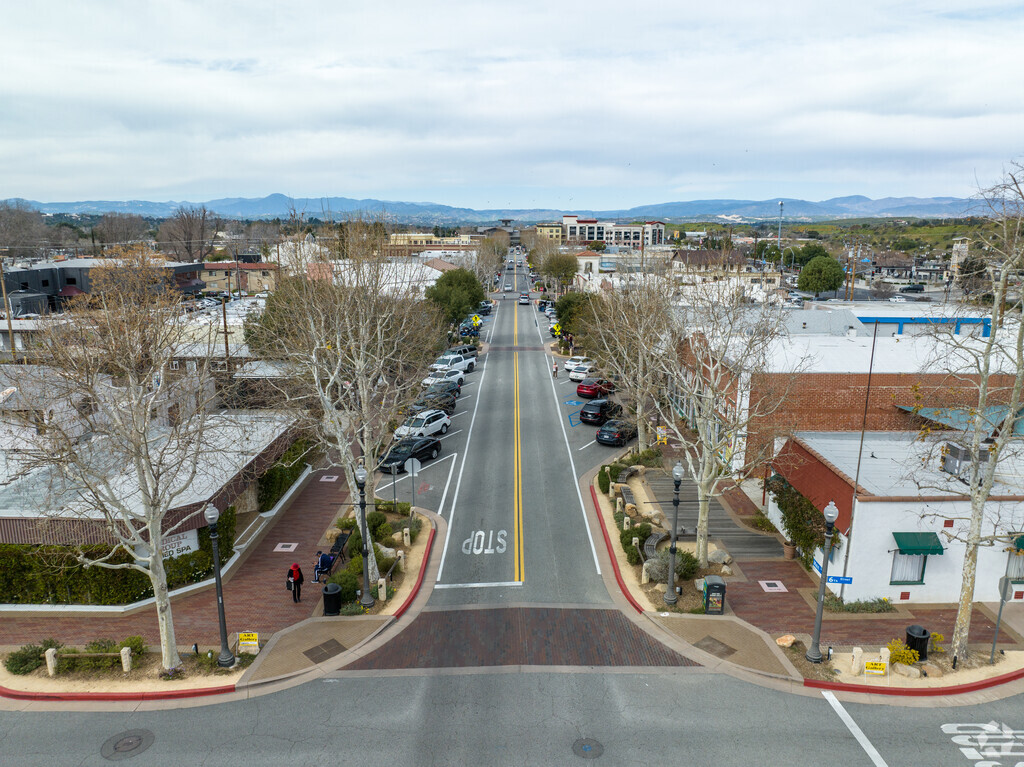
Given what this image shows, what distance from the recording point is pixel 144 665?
1574 cm

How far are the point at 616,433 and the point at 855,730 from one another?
21.4 meters

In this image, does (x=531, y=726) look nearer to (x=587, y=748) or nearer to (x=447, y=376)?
(x=587, y=748)

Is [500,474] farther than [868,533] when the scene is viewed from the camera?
Yes

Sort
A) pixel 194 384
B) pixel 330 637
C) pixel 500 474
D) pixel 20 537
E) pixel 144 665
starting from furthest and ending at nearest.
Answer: pixel 500 474, pixel 194 384, pixel 20 537, pixel 330 637, pixel 144 665

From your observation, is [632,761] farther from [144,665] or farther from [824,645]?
[144,665]

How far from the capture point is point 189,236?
489 feet

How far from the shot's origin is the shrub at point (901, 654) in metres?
15.5

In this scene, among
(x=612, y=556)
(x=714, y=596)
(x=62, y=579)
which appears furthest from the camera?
(x=612, y=556)

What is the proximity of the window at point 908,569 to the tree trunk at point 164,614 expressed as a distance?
63.3 feet

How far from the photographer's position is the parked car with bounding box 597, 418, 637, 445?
112 ft

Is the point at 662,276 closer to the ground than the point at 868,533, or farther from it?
farther from it

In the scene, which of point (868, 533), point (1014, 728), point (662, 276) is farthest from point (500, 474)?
point (1014, 728)

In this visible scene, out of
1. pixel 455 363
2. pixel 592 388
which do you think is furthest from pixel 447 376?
pixel 592 388

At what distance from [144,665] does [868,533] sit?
19461mm
